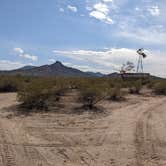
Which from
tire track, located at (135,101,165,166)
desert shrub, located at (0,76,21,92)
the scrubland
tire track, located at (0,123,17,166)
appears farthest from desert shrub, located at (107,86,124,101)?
tire track, located at (0,123,17,166)

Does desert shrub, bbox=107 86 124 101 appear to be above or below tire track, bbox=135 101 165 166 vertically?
above

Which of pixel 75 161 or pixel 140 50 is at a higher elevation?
pixel 140 50

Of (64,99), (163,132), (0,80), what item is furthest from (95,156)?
(0,80)

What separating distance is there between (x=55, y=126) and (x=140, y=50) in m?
53.9

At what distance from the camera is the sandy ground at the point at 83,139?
1241 centimetres

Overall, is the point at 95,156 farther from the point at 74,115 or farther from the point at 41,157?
the point at 74,115

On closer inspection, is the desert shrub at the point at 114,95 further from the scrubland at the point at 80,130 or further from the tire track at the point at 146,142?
the tire track at the point at 146,142

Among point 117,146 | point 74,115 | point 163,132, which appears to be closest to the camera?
point 117,146

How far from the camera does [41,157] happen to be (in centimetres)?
1251

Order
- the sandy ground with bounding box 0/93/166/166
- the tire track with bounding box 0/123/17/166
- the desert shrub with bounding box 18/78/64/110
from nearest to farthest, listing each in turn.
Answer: the tire track with bounding box 0/123/17/166 < the sandy ground with bounding box 0/93/166/166 < the desert shrub with bounding box 18/78/64/110

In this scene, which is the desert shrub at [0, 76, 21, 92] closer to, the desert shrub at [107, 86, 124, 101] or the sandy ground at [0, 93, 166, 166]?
the desert shrub at [107, 86, 124, 101]

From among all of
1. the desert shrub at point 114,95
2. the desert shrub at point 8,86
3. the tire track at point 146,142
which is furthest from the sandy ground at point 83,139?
the desert shrub at point 8,86

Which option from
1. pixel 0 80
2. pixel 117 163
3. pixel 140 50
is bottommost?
pixel 117 163

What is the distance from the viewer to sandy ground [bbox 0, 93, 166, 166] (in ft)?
40.7
